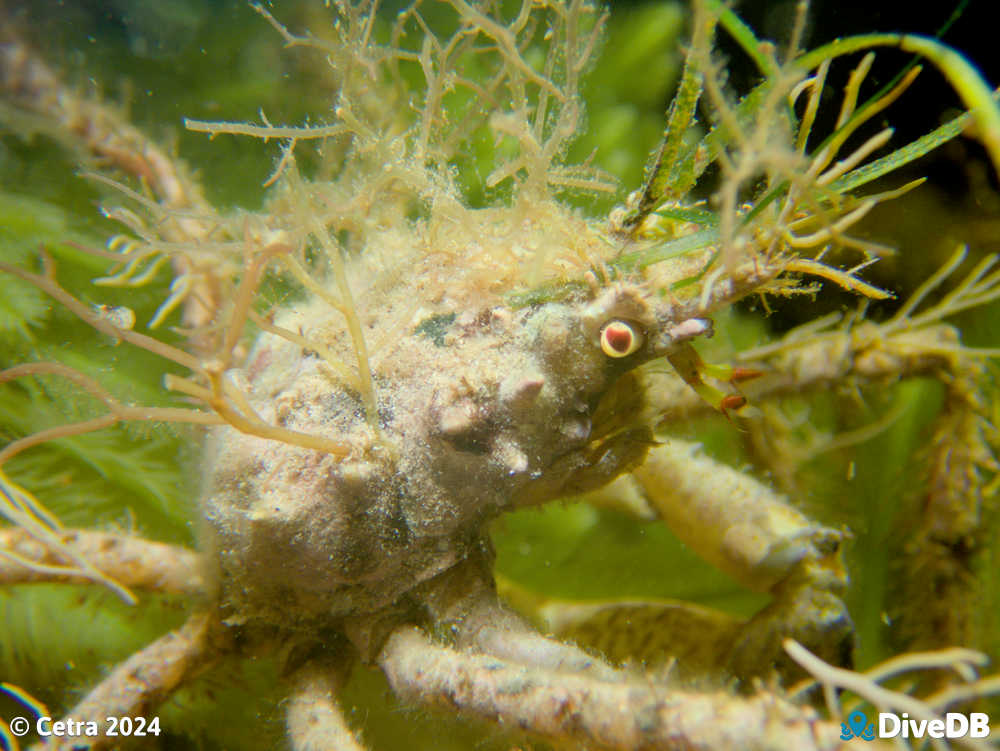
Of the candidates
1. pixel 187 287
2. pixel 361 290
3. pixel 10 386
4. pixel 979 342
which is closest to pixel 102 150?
pixel 187 287

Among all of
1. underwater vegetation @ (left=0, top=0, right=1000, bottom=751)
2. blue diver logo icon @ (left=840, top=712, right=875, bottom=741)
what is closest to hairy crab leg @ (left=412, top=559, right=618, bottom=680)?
underwater vegetation @ (left=0, top=0, right=1000, bottom=751)

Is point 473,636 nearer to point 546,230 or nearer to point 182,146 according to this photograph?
point 546,230

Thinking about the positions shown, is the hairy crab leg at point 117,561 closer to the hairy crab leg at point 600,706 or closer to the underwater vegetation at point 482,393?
the underwater vegetation at point 482,393

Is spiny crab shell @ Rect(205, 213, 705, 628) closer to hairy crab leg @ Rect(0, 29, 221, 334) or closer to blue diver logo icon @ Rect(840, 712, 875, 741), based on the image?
blue diver logo icon @ Rect(840, 712, 875, 741)

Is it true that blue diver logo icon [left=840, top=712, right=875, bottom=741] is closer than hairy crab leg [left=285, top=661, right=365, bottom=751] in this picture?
Yes

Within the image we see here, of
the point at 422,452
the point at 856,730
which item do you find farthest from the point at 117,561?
the point at 856,730
